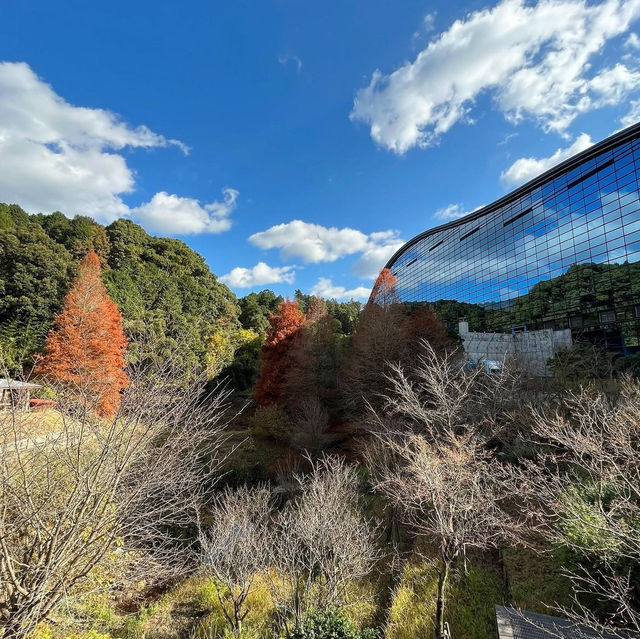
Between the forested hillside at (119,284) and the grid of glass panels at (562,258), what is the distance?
27.3 m

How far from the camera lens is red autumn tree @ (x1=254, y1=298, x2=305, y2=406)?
70.3ft

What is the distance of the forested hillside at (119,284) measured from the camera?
65.6 feet

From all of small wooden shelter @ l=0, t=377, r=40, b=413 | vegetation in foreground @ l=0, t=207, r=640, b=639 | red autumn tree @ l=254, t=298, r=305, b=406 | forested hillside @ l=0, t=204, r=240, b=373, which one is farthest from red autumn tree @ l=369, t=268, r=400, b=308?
small wooden shelter @ l=0, t=377, r=40, b=413

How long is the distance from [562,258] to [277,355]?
82.5 ft

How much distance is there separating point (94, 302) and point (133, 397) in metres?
16.0

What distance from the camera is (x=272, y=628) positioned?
7.55 metres

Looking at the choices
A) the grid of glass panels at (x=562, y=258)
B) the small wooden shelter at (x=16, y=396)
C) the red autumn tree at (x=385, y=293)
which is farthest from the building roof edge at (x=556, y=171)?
the small wooden shelter at (x=16, y=396)

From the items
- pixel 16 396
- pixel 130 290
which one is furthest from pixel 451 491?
pixel 130 290

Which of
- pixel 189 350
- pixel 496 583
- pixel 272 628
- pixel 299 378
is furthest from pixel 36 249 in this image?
pixel 496 583

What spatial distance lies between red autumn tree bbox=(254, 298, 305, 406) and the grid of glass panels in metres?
21.8

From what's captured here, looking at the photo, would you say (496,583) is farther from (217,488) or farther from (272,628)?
(217,488)

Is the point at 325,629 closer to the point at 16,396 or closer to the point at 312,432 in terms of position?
the point at 312,432

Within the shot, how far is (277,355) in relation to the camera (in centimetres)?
2231

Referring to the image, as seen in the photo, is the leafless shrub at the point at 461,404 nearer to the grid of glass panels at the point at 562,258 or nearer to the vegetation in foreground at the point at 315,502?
the vegetation in foreground at the point at 315,502
